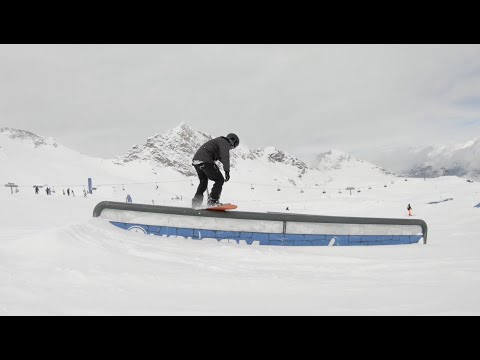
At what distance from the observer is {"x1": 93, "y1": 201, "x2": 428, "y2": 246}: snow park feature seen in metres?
6.39

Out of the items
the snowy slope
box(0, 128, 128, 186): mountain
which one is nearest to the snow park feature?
the snowy slope

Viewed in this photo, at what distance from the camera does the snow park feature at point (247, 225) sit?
6391 mm

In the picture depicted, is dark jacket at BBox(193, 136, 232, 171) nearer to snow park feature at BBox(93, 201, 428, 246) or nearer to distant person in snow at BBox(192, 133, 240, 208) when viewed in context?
distant person in snow at BBox(192, 133, 240, 208)

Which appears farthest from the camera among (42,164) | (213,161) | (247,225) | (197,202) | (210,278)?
(42,164)

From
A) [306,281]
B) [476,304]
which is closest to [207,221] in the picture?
[306,281]

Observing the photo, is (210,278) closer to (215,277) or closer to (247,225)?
(215,277)

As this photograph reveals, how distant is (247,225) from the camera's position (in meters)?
6.68

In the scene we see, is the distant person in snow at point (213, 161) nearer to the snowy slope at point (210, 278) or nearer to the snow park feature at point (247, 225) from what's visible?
the snow park feature at point (247, 225)

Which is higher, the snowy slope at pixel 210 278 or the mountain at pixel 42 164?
the mountain at pixel 42 164

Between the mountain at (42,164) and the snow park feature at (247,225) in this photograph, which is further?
the mountain at (42,164)

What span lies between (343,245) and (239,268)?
3481 mm

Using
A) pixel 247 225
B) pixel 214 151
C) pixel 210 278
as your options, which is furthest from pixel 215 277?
pixel 214 151

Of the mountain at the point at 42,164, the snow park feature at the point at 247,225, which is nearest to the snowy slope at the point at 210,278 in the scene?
the snow park feature at the point at 247,225
